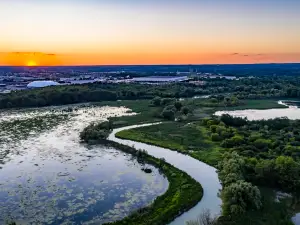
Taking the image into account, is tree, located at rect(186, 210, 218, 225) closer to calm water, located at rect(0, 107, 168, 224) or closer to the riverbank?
the riverbank

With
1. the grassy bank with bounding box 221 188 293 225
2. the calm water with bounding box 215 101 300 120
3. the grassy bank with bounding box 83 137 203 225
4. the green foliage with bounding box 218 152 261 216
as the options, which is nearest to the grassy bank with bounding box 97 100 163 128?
the calm water with bounding box 215 101 300 120

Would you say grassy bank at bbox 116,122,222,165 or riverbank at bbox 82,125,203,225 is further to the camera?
grassy bank at bbox 116,122,222,165

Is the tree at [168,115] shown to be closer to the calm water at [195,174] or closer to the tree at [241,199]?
the calm water at [195,174]

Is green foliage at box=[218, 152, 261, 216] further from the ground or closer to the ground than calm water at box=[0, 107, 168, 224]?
further from the ground

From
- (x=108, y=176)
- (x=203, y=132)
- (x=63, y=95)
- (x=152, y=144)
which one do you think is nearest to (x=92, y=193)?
(x=108, y=176)

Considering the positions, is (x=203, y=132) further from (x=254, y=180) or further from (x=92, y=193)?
(x=92, y=193)

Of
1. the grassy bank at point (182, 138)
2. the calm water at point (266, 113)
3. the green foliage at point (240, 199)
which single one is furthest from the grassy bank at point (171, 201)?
the calm water at point (266, 113)
